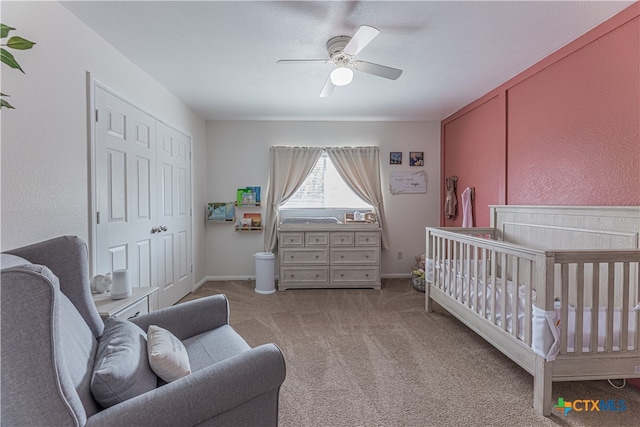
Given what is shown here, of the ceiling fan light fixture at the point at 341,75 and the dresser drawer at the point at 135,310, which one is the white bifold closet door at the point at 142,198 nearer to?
the dresser drawer at the point at 135,310

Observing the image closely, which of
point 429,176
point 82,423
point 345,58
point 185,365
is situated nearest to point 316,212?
point 429,176

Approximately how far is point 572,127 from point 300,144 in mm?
3055

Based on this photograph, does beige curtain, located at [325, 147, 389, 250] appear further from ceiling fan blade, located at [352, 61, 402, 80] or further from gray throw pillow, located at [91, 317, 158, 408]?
gray throw pillow, located at [91, 317, 158, 408]

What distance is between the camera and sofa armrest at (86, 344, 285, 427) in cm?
89

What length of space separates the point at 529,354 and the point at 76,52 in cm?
323

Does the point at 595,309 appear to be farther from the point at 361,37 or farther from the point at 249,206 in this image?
the point at 249,206

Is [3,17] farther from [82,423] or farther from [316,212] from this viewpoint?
[316,212]

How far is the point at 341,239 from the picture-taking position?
13.2 ft

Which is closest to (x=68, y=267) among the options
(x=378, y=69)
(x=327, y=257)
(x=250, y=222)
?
(x=378, y=69)

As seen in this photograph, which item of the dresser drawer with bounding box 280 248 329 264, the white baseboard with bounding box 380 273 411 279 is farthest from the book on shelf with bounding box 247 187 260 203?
the white baseboard with bounding box 380 273 411 279

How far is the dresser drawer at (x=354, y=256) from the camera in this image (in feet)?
13.2

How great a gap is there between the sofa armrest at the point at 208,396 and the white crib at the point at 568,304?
1418mm

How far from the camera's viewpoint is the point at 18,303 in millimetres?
754

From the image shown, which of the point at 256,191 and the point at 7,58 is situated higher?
the point at 7,58
